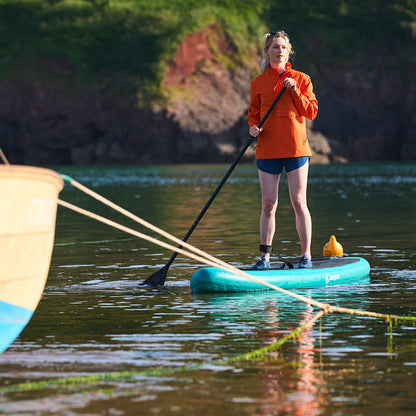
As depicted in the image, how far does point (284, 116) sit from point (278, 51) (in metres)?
0.66

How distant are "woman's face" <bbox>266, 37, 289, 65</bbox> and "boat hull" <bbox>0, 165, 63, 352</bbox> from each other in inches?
166

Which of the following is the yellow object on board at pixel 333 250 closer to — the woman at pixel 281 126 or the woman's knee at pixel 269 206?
the woman at pixel 281 126

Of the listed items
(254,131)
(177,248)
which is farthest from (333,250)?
(177,248)

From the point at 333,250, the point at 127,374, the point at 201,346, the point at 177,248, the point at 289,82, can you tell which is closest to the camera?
the point at 127,374

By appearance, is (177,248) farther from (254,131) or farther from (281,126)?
(281,126)

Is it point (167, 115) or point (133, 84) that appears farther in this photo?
point (133, 84)

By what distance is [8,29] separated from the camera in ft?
331

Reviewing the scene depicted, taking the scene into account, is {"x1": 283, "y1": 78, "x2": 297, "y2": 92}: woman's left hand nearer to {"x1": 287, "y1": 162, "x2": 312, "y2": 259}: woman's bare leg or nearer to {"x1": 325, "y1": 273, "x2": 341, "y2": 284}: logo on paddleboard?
{"x1": 287, "y1": 162, "x2": 312, "y2": 259}: woman's bare leg

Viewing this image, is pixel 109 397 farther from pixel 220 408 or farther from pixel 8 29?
pixel 8 29

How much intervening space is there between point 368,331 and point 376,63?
91.7m

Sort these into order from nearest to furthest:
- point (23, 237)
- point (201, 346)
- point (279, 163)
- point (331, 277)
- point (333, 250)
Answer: point (23, 237) → point (201, 346) → point (279, 163) → point (331, 277) → point (333, 250)

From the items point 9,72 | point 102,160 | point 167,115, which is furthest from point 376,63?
point 9,72

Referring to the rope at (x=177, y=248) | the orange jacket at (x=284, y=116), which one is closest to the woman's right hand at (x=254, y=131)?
the orange jacket at (x=284, y=116)

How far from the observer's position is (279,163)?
956 cm
